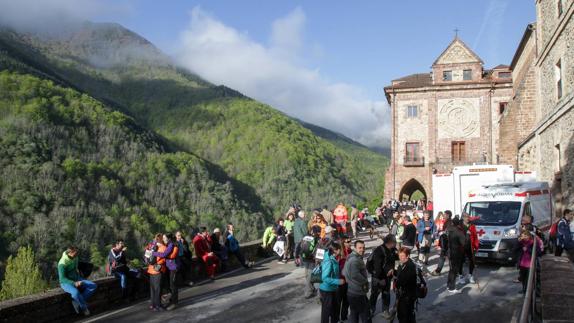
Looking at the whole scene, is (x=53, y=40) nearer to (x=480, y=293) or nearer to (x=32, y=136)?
(x=32, y=136)

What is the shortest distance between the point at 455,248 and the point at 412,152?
31946 mm

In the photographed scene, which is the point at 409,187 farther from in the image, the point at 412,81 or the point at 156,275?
the point at 156,275

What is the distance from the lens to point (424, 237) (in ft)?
49.1

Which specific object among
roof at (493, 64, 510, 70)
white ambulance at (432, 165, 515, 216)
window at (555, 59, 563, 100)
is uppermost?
roof at (493, 64, 510, 70)

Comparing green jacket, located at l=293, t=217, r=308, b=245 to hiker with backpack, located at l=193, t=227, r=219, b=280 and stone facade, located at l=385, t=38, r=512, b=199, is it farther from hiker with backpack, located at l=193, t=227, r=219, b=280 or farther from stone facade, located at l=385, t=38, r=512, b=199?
stone facade, located at l=385, t=38, r=512, b=199

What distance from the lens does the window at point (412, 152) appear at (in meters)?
42.0

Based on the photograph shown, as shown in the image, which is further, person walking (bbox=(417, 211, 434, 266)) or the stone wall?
person walking (bbox=(417, 211, 434, 266))

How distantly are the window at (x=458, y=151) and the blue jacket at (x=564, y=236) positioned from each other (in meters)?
28.9

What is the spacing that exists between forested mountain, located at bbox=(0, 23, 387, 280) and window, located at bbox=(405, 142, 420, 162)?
683 centimetres

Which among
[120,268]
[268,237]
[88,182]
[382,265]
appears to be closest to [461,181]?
[268,237]

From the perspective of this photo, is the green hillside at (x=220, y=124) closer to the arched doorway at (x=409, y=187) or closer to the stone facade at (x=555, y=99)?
the arched doorway at (x=409, y=187)

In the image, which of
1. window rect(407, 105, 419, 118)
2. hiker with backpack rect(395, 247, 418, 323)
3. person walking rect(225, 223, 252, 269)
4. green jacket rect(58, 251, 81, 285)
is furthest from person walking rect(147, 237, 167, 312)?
window rect(407, 105, 419, 118)

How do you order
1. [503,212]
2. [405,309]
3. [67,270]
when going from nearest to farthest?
[405,309] → [67,270] → [503,212]

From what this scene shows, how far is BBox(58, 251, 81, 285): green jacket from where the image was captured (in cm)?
1011
